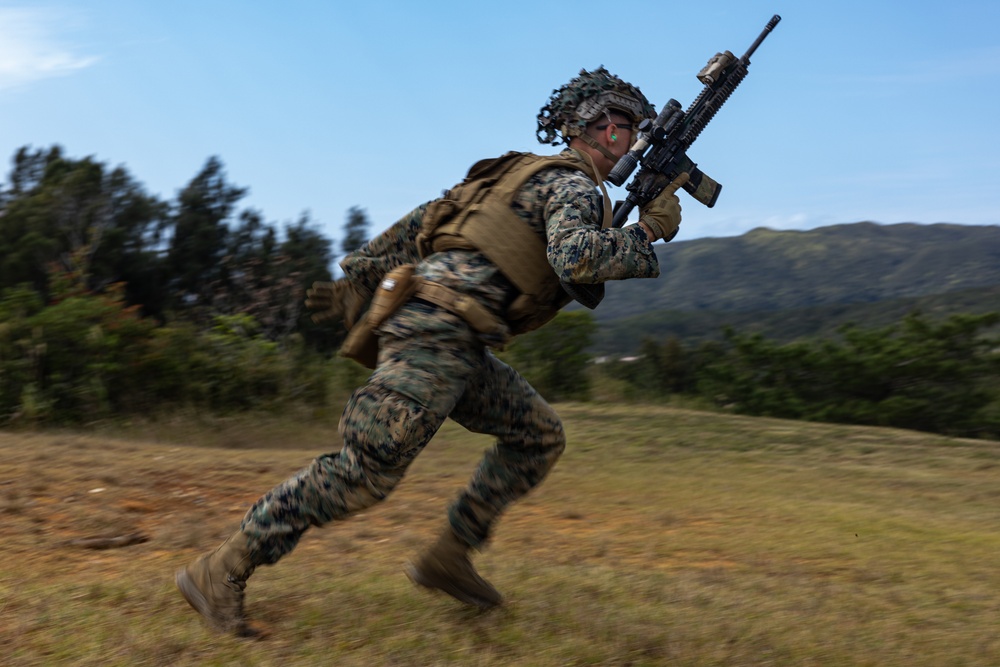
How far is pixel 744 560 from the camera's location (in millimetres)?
6254

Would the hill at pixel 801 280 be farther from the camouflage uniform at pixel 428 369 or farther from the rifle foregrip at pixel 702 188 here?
the camouflage uniform at pixel 428 369

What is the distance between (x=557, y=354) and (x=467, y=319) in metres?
10.6

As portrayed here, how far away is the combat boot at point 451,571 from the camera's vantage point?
420 cm

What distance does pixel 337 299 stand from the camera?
4.30 metres

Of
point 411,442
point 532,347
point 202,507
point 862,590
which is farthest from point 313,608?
point 532,347

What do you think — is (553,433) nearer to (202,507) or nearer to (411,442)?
(411,442)

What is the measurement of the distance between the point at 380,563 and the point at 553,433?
1811mm

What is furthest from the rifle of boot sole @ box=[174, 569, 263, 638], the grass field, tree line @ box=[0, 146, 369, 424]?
tree line @ box=[0, 146, 369, 424]

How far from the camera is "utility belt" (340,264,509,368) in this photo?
12.3 feet

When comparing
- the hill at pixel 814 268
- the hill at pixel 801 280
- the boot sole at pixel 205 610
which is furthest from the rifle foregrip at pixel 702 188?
the hill at pixel 814 268

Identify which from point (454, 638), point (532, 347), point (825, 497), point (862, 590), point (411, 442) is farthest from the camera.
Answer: point (532, 347)

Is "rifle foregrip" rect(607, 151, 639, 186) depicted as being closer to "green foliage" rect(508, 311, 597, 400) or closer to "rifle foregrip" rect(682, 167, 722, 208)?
"rifle foregrip" rect(682, 167, 722, 208)

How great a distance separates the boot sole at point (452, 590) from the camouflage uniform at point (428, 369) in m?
0.66

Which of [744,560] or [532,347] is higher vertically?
[532,347]
